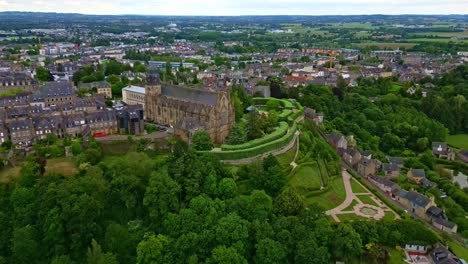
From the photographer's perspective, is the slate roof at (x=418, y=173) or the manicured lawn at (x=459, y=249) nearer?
the manicured lawn at (x=459, y=249)

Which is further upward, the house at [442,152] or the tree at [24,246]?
the tree at [24,246]

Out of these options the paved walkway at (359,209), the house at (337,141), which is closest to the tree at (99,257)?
the paved walkway at (359,209)

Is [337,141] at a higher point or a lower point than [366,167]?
higher

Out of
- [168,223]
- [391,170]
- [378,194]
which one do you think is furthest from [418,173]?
[168,223]

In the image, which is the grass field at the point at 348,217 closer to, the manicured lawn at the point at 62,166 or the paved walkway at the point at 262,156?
the paved walkway at the point at 262,156

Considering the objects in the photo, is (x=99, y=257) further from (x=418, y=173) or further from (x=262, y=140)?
(x=418, y=173)

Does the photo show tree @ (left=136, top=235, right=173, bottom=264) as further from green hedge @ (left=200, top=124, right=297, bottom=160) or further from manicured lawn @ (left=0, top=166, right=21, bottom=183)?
manicured lawn @ (left=0, top=166, right=21, bottom=183)
